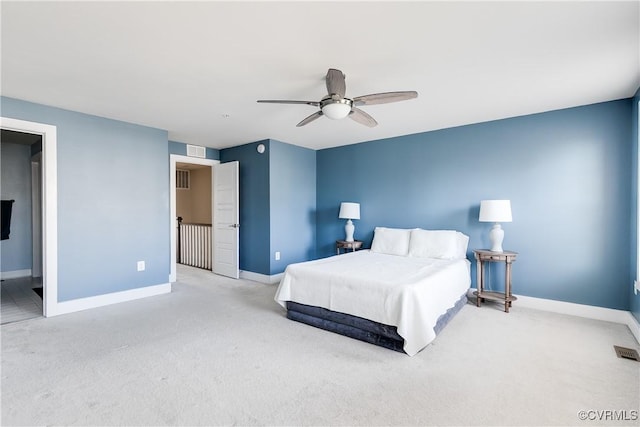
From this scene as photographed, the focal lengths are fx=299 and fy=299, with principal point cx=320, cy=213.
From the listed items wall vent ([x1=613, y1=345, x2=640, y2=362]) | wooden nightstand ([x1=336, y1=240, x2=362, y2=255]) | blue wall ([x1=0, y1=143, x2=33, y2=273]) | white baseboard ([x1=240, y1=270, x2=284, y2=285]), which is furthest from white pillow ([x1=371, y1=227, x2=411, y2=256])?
blue wall ([x1=0, y1=143, x2=33, y2=273])

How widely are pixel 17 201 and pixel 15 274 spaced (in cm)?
132

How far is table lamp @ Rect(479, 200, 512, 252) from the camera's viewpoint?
3.59m

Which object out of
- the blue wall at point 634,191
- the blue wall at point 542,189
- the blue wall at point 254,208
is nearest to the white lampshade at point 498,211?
the blue wall at point 542,189

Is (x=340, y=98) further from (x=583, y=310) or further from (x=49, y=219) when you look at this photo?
(x=583, y=310)

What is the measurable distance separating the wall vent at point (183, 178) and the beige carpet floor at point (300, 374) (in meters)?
4.64

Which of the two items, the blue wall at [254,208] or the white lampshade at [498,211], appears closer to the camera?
the white lampshade at [498,211]

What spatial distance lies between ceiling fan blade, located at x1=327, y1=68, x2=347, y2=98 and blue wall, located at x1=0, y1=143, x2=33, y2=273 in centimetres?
634

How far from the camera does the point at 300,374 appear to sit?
2.20m

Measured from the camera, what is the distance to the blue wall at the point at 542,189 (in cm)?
329

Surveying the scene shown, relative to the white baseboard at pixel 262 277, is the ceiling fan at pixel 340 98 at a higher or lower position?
higher

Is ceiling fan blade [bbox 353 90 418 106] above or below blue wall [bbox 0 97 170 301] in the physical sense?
above

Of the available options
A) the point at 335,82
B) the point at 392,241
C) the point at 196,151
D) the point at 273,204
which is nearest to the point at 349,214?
the point at 392,241

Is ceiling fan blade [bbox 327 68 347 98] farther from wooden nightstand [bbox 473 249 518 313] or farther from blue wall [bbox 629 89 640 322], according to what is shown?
blue wall [bbox 629 89 640 322]

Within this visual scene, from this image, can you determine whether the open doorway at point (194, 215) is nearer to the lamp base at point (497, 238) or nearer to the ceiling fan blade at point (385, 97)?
the ceiling fan blade at point (385, 97)
